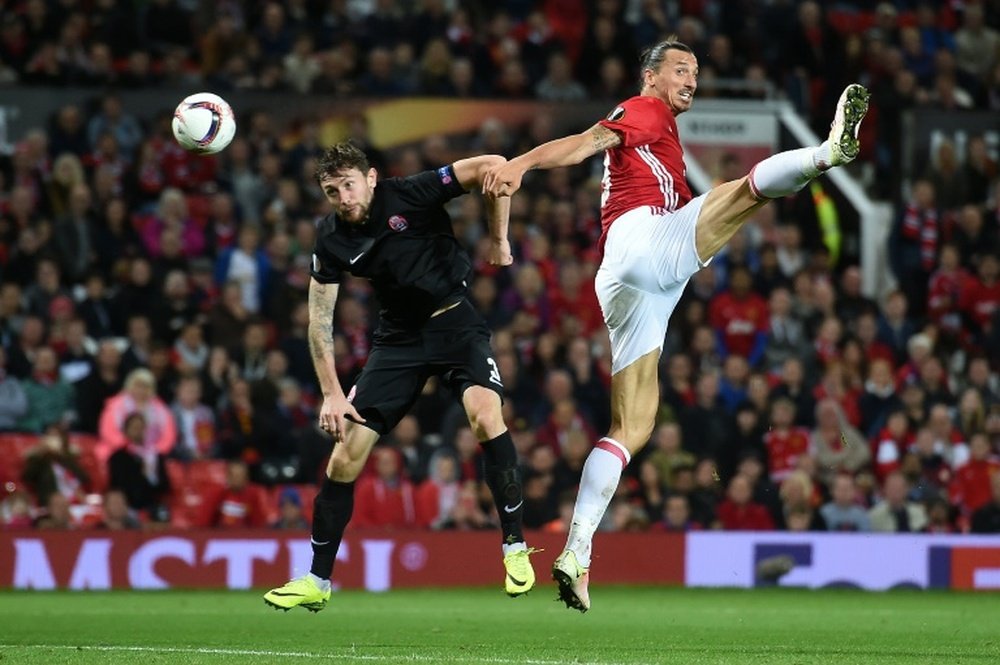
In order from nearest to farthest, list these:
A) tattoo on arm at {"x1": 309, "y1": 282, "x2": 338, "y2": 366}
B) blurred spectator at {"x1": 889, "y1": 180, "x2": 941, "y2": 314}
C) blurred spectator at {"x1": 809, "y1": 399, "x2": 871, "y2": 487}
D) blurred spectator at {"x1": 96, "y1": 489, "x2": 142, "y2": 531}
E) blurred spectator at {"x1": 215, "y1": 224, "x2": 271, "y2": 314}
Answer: tattoo on arm at {"x1": 309, "y1": 282, "x2": 338, "y2": 366} → blurred spectator at {"x1": 96, "y1": 489, "x2": 142, "y2": 531} → blurred spectator at {"x1": 809, "y1": 399, "x2": 871, "y2": 487} → blurred spectator at {"x1": 215, "y1": 224, "x2": 271, "y2": 314} → blurred spectator at {"x1": 889, "y1": 180, "x2": 941, "y2": 314}

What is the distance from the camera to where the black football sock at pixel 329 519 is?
31.8 ft

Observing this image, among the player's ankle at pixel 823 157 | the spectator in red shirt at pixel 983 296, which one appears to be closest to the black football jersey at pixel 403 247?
the player's ankle at pixel 823 157

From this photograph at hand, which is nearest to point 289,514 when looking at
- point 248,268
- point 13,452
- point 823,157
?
point 13,452

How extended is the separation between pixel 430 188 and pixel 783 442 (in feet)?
26.2

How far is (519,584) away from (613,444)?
87cm

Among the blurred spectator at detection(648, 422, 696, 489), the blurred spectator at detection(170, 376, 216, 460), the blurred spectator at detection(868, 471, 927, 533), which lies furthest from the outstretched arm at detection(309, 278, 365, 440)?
the blurred spectator at detection(868, 471, 927, 533)

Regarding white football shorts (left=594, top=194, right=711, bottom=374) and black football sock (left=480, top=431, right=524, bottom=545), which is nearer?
white football shorts (left=594, top=194, right=711, bottom=374)

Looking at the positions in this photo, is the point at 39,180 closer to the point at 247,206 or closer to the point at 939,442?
the point at 247,206

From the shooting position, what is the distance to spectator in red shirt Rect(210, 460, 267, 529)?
601 inches

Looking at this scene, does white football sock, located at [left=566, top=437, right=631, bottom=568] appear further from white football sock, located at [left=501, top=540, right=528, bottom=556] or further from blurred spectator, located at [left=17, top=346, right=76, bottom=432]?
blurred spectator, located at [left=17, top=346, right=76, bottom=432]

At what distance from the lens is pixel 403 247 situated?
374 inches

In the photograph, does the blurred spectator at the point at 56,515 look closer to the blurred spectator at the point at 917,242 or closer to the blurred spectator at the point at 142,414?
the blurred spectator at the point at 142,414

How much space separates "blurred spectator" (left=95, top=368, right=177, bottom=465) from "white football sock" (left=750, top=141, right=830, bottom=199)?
763cm

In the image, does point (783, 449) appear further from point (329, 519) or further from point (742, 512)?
point (329, 519)
